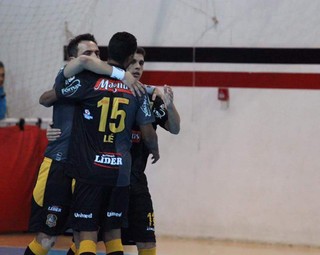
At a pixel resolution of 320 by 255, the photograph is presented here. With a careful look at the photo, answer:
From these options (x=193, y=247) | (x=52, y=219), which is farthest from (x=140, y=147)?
(x=193, y=247)

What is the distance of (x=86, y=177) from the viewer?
5328mm

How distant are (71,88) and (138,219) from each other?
1.19 meters

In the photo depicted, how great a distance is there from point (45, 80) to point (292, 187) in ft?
10.4

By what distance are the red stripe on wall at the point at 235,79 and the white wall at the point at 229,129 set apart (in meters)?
0.07

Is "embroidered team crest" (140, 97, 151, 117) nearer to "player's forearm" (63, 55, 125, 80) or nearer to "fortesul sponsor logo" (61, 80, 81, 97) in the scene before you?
"player's forearm" (63, 55, 125, 80)

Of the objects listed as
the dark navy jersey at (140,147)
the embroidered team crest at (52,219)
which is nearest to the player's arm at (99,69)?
the dark navy jersey at (140,147)

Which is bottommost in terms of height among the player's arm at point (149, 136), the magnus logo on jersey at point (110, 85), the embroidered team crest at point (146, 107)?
the player's arm at point (149, 136)

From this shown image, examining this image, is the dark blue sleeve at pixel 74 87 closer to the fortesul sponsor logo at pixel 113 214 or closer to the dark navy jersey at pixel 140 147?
the dark navy jersey at pixel 140 147

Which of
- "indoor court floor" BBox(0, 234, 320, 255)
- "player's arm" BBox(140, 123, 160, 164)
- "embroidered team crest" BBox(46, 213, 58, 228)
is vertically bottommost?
"indoor court floor" BBox(0, 234, 320, 255)

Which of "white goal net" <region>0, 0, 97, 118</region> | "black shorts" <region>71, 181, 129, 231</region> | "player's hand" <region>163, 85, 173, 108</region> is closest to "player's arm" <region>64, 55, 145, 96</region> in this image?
"player's hand" <region>163, 85, 173, 108</region>

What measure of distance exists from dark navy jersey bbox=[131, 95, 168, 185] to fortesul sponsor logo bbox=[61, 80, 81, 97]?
2.27ft

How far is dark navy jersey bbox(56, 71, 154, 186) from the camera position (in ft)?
17.4

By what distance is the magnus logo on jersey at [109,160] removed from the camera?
5.32 m

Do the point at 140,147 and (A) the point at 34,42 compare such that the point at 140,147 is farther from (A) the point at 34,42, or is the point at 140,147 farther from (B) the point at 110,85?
(A) the point at 34,42
